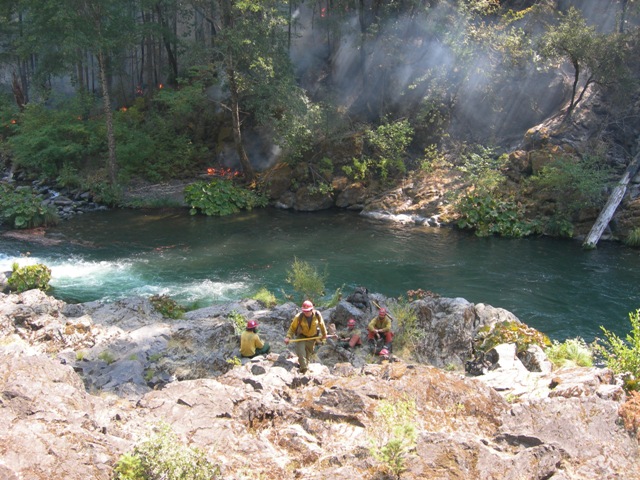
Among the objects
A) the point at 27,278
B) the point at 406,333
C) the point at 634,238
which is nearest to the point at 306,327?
the point at 406,333

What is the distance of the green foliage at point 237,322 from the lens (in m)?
11.8

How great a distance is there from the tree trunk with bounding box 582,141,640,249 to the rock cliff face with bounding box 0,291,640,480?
524 inches

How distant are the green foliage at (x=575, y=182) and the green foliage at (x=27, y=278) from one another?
755 inches

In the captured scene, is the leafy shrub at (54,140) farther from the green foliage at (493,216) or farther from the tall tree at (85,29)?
the green foliage at (493,216)

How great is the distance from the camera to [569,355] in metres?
10.7

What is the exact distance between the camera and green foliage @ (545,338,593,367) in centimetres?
1037

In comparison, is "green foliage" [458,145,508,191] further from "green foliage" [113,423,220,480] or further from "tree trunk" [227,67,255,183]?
"green foliage" [113,423,220,480]

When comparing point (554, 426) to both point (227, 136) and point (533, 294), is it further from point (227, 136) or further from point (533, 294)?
point (227, 136)

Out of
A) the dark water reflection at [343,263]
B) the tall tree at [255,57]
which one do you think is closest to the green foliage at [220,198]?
the dark water reflection at [343,263]

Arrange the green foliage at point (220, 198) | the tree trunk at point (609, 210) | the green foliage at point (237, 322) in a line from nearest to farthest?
the green foliage at point (237, 322)
the tree trunk at point (609, 210)
the green foliage at point (220, 198)

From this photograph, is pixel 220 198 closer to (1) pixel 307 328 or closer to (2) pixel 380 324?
(2) pixel 380 324

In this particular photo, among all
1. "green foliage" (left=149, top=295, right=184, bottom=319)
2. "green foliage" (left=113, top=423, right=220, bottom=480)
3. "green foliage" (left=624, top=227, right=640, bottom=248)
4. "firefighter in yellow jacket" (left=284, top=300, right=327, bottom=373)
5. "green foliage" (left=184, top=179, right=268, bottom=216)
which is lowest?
"green foliage" (left=184, top=179, right=268, bottom=216)

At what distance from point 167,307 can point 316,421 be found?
802 centimetres

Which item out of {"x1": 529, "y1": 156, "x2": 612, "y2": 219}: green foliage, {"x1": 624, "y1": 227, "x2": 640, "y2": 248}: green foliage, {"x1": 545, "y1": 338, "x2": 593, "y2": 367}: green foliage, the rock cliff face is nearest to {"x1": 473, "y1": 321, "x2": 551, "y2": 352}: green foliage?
{"x1": 545, "y1": 338, "x2": 593, "y2": 367}: green foliage
